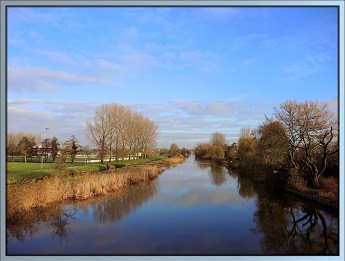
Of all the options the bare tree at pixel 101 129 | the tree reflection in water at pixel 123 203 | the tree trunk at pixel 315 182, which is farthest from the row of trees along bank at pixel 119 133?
the tree trunk at pixel 315 182

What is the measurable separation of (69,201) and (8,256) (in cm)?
525

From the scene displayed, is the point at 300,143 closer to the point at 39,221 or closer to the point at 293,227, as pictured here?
the point at 293,227

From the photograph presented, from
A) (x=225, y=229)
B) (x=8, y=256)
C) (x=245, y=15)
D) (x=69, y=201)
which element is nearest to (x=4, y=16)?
(x=8, y=256)

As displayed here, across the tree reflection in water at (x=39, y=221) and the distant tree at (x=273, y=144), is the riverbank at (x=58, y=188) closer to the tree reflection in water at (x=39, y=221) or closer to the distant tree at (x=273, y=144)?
the tree reflection in water at (x=39, y=221)

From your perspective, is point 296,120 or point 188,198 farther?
point 296,120

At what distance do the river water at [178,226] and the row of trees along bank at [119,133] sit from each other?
3466 mm

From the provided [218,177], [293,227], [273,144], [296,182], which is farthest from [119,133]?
[293,227]

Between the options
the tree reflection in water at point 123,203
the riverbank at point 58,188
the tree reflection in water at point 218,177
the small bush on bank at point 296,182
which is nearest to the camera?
the riverbank at point 58,188

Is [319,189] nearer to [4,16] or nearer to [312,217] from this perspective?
[312,217]

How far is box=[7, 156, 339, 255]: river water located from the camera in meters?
4.69

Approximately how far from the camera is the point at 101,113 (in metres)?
11.8

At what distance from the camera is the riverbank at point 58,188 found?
20.6 ft

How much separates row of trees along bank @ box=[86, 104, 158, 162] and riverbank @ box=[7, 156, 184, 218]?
69.1 inches

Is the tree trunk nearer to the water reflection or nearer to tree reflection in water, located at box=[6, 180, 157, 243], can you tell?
the water reflection
